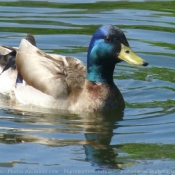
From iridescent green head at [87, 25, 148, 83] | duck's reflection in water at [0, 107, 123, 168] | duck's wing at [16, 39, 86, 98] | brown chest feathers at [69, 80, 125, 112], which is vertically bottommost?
duck's reflection in water at [0, 107, 123, 168]

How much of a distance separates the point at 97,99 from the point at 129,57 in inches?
37.6

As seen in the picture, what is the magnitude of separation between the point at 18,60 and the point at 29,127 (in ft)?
6.29

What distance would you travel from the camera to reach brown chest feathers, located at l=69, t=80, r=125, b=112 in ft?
43.8

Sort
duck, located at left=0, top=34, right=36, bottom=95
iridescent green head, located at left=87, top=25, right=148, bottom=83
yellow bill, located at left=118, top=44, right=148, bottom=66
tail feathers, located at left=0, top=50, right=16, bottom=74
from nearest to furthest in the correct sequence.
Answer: yellow bill, located at left=118, top=44, right=148, bottom=66 < iridescent green head, located at left=87, top=25, right=148, bottom=83 < duck, located at left=0, top=34, right=36, bottom=95 < tail feathers, located at left=0, top=50, right=16, bottom=74

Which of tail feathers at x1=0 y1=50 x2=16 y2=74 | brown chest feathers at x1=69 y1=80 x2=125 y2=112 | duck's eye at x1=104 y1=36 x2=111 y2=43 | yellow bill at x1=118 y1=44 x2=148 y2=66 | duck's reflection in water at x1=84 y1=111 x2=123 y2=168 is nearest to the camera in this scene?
duck's reflection in water at x1=84 y1=111 x2=123 y2=168

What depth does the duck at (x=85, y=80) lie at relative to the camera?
43.0ft

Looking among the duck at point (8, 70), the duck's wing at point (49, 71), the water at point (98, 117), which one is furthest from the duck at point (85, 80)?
the duck at point (8, 70)

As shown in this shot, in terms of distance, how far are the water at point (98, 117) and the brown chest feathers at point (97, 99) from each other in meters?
0.20

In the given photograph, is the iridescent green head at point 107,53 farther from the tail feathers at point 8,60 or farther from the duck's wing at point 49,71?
the tail feathers at point 8,60

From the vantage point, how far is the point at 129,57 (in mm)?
12875

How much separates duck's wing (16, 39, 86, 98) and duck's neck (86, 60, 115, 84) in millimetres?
216

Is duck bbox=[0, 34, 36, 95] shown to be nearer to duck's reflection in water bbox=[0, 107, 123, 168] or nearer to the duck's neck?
duck's reflection in water bbox=[0, 107, 123, 168]

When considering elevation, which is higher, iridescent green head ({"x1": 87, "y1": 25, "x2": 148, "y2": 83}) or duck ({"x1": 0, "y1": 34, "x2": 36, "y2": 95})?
iridescent green head ({"x1": 87, "y1": 25, "x2": 148, "y2": 83})

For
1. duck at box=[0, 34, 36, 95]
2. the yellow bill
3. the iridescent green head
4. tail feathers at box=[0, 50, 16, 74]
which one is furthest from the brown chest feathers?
tail feathers at box=[0, 50, 16, 74]
